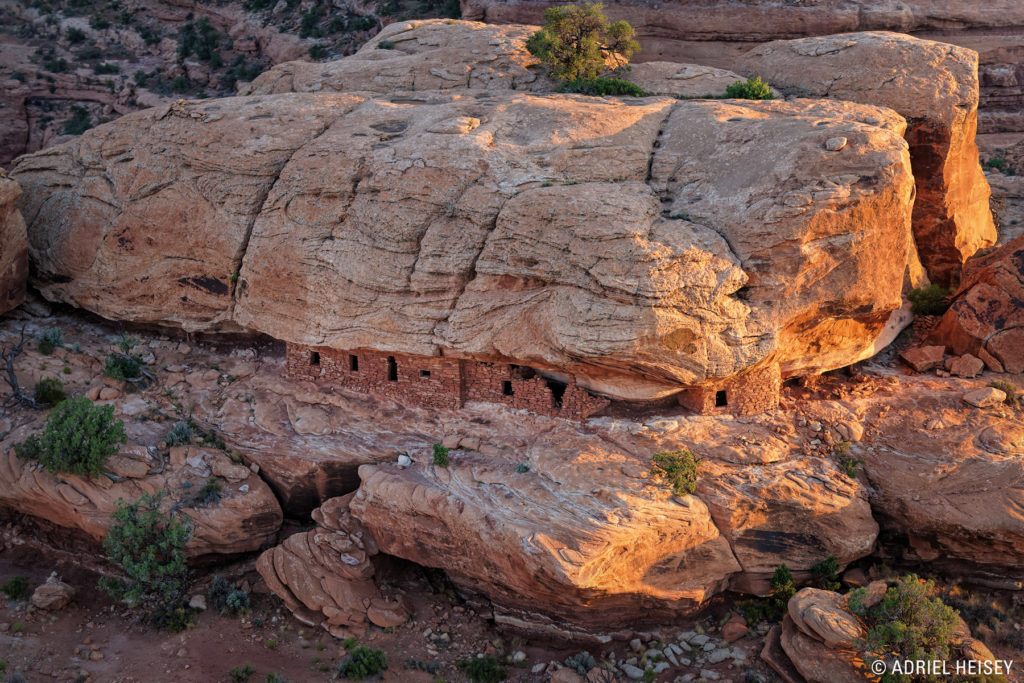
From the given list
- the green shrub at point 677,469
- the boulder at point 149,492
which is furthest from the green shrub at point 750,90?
the boulder at point 149,492

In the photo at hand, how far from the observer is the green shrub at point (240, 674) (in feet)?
50.2

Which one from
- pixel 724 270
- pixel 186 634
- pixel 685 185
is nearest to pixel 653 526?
pixel 724 270

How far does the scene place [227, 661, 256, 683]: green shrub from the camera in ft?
50.2

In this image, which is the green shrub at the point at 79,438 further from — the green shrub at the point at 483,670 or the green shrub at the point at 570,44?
the green shrub at the point at 570,44

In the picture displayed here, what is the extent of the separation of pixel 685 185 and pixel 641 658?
9187mm

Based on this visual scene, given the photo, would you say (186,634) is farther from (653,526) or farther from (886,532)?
(886,532)

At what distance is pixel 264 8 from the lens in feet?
124

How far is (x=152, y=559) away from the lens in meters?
16.4

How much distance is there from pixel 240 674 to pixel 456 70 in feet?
50.6

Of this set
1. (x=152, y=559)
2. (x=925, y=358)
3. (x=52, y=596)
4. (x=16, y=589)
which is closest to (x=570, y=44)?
(x=925, y=358)

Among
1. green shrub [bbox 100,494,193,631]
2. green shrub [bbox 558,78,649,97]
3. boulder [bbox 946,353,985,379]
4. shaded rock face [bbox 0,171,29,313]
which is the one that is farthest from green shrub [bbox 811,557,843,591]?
shaded rock face [bbox 0,171,29,313]

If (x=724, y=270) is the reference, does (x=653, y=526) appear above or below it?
below

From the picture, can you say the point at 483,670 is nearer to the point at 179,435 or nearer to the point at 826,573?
the point at 826,573

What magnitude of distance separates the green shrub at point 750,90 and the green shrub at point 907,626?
458 inches
